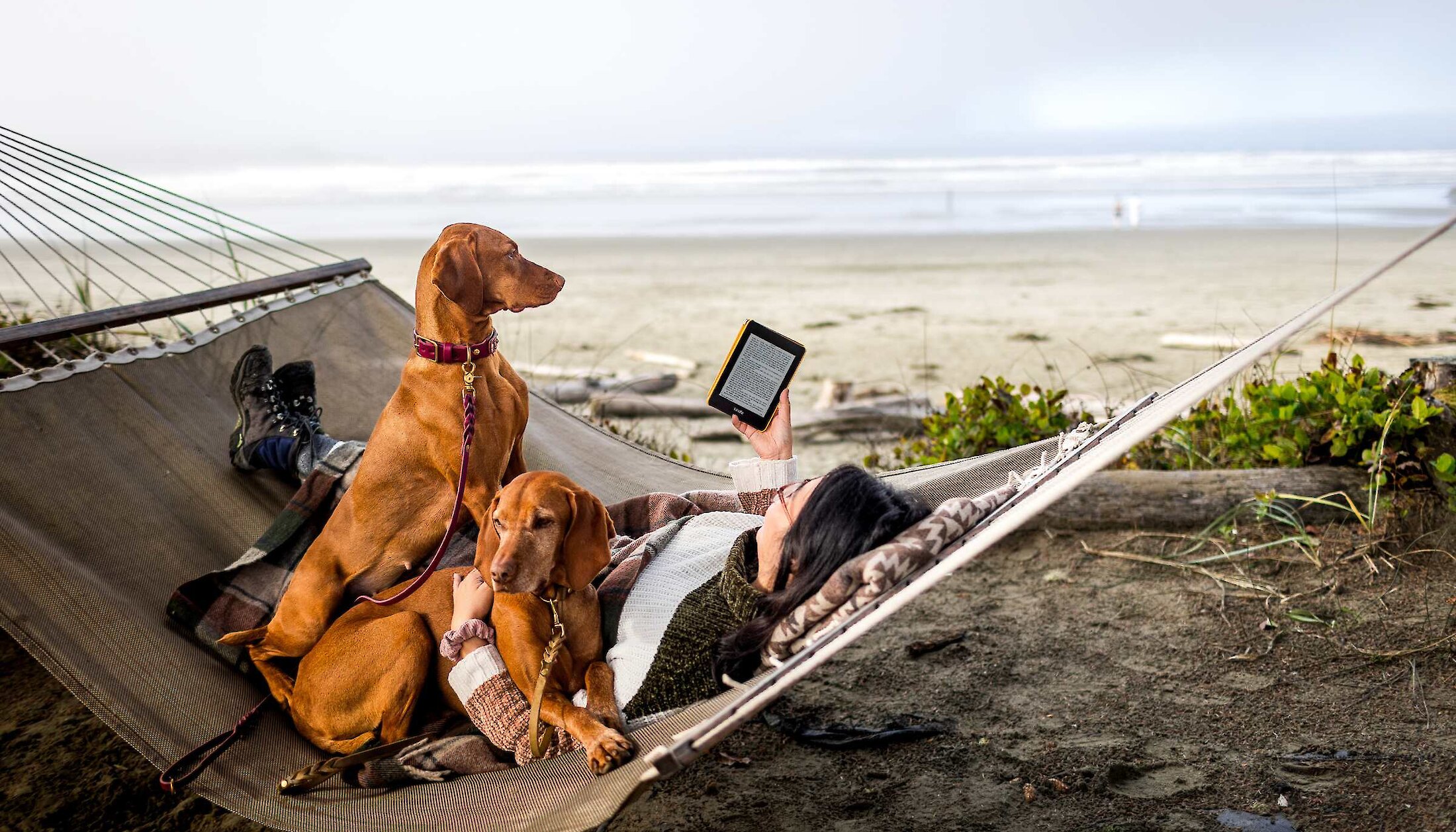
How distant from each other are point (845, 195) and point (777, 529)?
2412 centimetres

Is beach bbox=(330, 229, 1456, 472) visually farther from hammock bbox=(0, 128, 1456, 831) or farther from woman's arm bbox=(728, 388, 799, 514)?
woman's arm bbox=(728, 388, 799, 514)

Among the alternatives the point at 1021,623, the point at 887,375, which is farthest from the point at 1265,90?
the point at 1021,623

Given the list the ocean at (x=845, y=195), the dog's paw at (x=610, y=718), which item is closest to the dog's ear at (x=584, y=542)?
the dog's paw at (x=610, y=718)

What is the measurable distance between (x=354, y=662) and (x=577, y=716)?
60 centimetres

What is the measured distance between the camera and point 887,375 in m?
7.52

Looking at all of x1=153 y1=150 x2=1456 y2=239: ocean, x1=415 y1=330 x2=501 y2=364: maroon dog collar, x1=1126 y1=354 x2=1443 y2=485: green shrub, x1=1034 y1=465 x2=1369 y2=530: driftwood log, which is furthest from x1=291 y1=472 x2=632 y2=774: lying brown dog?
x1=153 y1=150 x2=1456 y2=239: ocean

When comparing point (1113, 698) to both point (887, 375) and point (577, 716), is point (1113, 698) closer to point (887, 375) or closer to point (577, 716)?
point (577, 716)

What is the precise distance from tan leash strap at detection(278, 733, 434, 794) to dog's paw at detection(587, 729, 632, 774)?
1.75 feet

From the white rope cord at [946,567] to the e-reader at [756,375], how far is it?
81 cm

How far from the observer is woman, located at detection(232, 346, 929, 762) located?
201 centimetres

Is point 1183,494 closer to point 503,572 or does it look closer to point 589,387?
point 503,572

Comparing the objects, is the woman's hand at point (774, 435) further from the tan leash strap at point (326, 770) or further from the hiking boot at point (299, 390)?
the hiking boot at point (299, 390)

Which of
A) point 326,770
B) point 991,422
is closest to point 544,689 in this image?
point 326,770

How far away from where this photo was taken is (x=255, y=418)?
310 centimetres
